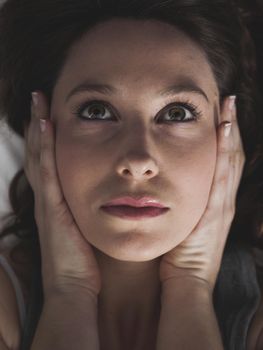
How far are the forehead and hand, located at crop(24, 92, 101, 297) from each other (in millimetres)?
172

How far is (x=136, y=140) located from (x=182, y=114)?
0.15 metres

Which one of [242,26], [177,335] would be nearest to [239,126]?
[242,26]

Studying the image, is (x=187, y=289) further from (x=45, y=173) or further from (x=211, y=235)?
(x=45, y=173)

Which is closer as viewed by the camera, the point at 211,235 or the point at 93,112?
the point at 93,112

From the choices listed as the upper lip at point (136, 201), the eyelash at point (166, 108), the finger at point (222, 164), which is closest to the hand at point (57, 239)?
the eyelash at point (166, 108)

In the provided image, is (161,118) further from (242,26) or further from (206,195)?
(242,26)

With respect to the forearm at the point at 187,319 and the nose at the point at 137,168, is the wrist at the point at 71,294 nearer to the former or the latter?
the forearm at the point at 187,319

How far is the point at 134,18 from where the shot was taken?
150cm

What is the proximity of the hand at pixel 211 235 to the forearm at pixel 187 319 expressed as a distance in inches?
1.5

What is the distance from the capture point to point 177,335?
1504 millimetres

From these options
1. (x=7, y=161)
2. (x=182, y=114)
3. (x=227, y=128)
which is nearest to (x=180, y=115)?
(x=182, y=114)

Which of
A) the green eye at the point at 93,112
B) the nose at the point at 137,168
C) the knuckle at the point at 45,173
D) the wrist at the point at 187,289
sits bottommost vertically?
the wrist at the point at 187,289

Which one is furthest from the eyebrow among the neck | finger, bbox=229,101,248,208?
the neck

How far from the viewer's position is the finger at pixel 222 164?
156 cm
